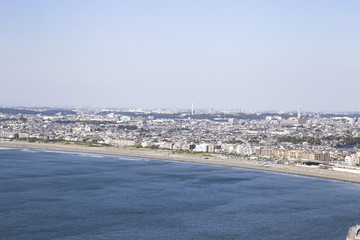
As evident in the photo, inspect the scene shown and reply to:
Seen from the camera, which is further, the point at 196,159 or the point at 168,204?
the point at 196,159

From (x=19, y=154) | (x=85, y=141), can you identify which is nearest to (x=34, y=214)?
(x=19, y=154)

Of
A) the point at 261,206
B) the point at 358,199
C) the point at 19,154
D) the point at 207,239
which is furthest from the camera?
the point at 19,154

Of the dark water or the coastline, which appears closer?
the dark water

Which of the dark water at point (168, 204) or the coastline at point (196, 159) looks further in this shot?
the coastline at point (196, 159)

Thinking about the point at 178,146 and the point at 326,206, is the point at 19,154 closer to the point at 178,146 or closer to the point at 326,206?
the point at 178,146
